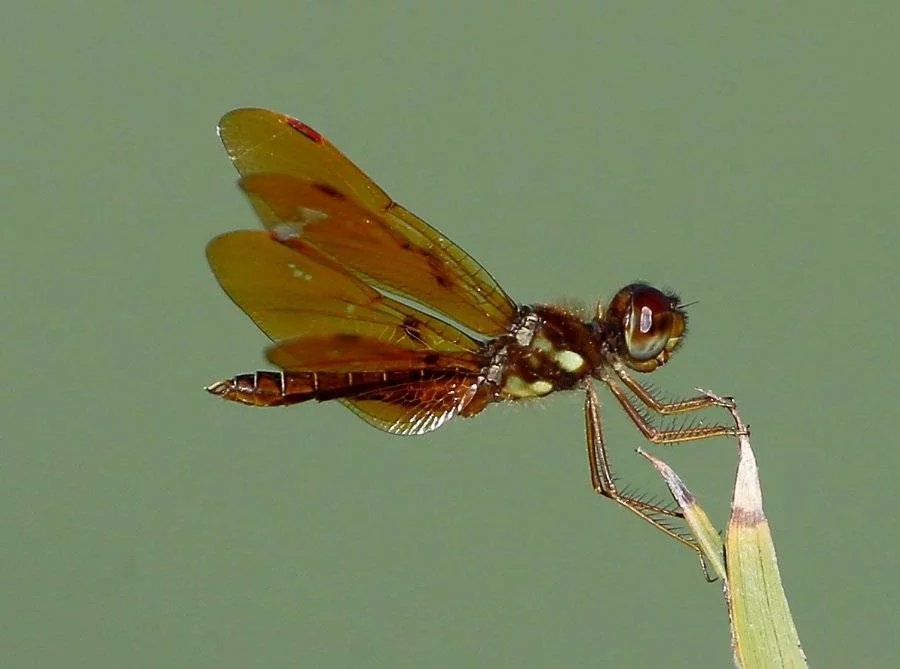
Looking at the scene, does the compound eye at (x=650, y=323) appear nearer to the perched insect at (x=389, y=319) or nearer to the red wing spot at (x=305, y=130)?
the perched insect at (x=389, y=319)

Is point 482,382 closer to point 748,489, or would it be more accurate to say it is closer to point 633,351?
point 633,351

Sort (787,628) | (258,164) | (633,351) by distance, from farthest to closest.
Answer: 1. (633,351)
2. (258,164)
3. (787,628)

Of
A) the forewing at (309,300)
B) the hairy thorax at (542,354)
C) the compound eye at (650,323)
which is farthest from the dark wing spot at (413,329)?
the compound eye at (650,323)

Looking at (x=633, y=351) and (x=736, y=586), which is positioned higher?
(x=633, y=351)

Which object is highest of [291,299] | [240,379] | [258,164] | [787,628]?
[258,164]

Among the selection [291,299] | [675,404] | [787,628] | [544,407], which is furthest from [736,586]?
[291,299]

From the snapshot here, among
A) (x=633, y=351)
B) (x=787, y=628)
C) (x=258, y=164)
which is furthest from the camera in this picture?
(x=633, y=351)

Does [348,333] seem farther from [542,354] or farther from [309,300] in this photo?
[542,354]

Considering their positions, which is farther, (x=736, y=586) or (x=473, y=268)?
(x=473, y=268)
